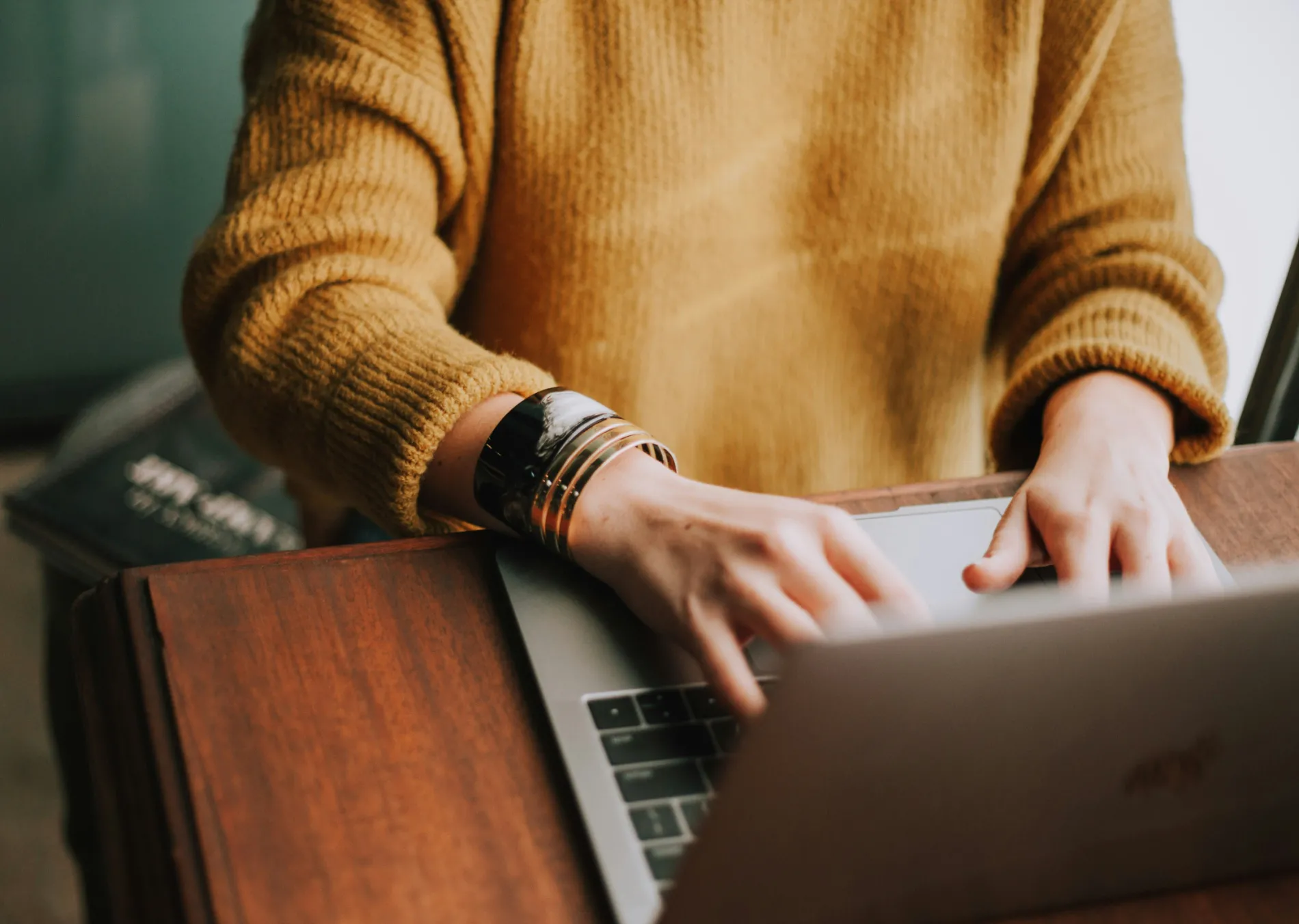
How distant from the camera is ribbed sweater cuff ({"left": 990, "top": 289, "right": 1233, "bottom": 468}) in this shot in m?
0.63

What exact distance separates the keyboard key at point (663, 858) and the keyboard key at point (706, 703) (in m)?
0.06

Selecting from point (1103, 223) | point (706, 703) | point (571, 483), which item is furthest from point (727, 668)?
point (1103, 223)

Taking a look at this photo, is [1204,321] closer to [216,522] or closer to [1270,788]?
[1270,788]

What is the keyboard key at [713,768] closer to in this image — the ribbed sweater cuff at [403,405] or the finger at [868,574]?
the finger at [868,574]

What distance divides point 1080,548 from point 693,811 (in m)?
0.25

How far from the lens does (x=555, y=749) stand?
42 cm

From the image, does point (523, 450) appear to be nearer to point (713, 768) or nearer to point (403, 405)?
point (403, 405)

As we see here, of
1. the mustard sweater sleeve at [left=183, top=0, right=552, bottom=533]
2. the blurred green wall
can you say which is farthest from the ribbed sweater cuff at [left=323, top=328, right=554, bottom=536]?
the blurred green wall

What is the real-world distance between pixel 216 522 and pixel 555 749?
40.0 inches

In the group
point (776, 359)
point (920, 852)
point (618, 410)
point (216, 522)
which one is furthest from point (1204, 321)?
point (216, 522)

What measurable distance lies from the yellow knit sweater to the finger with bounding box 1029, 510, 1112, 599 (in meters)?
0.14

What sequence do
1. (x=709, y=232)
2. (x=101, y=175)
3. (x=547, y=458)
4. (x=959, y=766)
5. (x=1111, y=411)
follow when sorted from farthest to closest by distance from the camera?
1. (x=101, y=175)
2. (x=709, y=232)
3. (x=1111, y=411)
4. (x=547, y=458)
5. (x=959, y=766)

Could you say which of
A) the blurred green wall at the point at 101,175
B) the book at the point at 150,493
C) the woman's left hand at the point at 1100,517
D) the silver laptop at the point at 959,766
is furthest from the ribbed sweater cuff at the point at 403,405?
the blurred green wall at the point at 101,175

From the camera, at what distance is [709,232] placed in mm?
763
